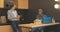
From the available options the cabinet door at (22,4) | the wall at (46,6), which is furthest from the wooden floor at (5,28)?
the wall at (46,6)

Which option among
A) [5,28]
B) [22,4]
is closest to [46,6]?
[22,4]

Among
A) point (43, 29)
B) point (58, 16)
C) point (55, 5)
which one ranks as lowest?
point (43, 29)

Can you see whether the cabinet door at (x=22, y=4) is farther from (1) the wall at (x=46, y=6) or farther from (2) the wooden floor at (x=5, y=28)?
(2) the wooden floor at (x=5, y=28)

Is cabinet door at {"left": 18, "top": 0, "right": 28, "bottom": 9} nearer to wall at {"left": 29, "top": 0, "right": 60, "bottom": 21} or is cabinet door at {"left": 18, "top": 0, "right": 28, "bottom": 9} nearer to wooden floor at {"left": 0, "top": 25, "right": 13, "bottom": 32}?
wall at {"left": 29, "top": 0, "right": 60, "bottom": 21}

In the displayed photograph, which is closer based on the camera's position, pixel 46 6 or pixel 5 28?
pixel 5 28

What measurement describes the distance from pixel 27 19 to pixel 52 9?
3.70 ft

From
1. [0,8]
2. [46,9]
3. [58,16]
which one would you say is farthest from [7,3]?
[58,16]

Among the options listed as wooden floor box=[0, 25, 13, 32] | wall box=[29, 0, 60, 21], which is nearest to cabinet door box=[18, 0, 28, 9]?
wall box=[29, 0, 60, 21]

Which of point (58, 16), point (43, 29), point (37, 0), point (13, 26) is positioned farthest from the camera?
point (37, 0)

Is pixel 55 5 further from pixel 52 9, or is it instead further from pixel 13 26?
pixel 13 26

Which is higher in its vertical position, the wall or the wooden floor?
the wall

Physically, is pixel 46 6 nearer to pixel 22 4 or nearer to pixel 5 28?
pixel 22 4

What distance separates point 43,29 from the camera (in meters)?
6.21

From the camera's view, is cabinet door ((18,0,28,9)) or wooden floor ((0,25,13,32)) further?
cabinet door ((18,0,28,9))
